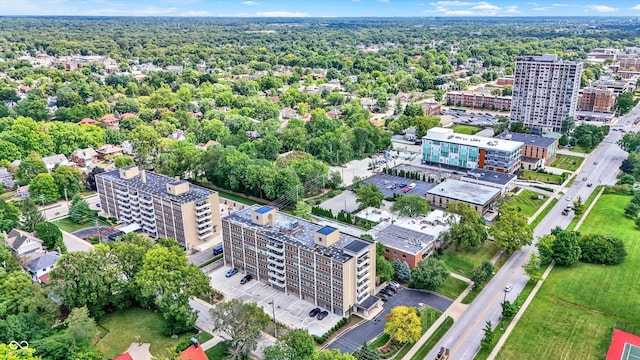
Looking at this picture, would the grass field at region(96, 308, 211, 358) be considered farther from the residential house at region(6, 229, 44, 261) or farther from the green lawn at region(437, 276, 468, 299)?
the green lawn at region(437, 276, 468, 299)

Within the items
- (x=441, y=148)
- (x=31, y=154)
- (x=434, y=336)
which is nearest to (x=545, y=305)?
(x=434, y=336)

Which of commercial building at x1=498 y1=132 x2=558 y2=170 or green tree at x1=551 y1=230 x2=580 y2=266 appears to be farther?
commercial building at x1=498 y1=132 x2=558 y2=170

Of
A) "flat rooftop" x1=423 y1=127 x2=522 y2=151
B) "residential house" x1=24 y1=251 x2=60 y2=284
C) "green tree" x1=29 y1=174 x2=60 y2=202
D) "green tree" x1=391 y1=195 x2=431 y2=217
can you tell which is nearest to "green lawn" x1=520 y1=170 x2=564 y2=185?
"flat rooftop" x1=423 y1=127 x2=522 y2=151

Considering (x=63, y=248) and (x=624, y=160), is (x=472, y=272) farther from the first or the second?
(x=624, y=160)

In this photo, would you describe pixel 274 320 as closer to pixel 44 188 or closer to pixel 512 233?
pixel 512 233

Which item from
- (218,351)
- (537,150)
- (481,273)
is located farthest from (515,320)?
(537,150)

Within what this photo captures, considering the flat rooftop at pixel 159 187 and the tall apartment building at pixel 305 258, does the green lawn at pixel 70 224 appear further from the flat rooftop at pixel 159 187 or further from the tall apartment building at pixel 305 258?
the tall apartment building at pixel 305 258

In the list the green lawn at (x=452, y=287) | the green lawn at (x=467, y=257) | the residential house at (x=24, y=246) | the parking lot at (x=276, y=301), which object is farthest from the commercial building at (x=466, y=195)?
the residential house at (x=24, y=246)
